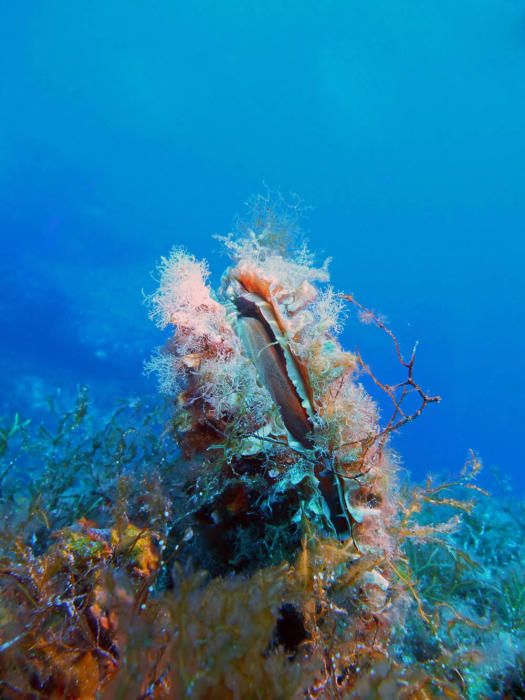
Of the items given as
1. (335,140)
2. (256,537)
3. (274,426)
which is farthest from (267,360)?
(335,140)

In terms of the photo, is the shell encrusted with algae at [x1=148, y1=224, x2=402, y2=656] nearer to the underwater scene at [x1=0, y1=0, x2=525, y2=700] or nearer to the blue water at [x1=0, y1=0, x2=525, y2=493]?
the underwater scene at [x1=0, y1=0, x2=525, y2=700]

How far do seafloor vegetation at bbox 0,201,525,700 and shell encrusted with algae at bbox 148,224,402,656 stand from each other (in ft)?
0.05

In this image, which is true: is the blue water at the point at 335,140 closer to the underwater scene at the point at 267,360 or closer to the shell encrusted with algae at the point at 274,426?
the underwater scene at the point at 267,360

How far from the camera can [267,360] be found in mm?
3270

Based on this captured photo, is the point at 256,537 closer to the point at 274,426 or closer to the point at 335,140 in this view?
the point at 274,426

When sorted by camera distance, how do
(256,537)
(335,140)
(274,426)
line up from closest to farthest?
1. (274,426)
2. (256,537)
3. (335,140)

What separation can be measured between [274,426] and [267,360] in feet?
1.98

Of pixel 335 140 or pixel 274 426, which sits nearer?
pixel 274 426

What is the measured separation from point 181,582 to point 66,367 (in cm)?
2989

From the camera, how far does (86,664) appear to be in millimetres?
2084

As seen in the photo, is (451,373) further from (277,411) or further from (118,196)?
(277,411)

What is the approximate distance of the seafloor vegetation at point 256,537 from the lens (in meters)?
1.90

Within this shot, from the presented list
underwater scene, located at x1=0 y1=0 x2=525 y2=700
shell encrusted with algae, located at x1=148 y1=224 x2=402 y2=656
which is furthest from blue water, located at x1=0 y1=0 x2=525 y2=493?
shell encrusted with algae, located at x1=148 y1=224 x2=402 y2=656

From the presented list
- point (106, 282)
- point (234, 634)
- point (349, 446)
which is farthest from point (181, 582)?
point (106, 282)
